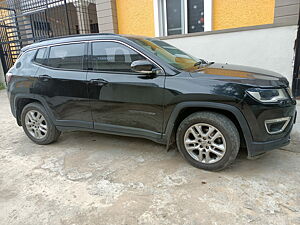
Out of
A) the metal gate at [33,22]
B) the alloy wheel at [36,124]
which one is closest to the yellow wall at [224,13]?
the metal gate at [33,22]

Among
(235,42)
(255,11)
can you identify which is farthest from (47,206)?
(255,11)

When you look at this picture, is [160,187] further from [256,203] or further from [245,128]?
[245,128]

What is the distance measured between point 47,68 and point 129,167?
2061 millimetres

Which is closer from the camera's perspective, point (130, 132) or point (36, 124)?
point (130, 132)

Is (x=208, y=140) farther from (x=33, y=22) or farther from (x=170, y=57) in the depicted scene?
(x=33, y=22)

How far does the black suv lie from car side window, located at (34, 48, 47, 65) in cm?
2

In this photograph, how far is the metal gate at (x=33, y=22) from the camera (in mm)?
8984

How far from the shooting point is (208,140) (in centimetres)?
263

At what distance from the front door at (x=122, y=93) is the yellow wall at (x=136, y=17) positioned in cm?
436

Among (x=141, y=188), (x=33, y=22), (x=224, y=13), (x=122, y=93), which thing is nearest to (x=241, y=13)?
(x=224, y=13)

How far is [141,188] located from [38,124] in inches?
90.8

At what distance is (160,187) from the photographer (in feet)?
8.11

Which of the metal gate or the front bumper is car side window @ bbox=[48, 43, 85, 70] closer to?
the front bumper

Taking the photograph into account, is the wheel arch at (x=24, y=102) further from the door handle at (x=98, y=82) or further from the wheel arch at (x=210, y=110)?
the wheel arch at (x=210, y=110)
